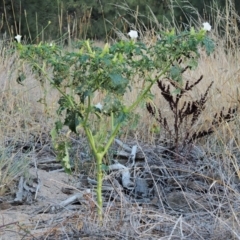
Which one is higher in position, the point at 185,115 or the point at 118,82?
the point at 118,82

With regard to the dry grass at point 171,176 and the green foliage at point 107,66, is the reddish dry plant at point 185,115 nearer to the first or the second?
the dry grass at point 171,176

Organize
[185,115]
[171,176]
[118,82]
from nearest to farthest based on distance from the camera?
[118,82]
[171,176]
[185,115]

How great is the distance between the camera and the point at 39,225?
91.7 inches

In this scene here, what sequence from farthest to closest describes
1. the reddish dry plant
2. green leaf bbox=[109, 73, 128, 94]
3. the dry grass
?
the reddish dry plant, the dry grass, green leaf bbox=[109, 73, 128, 94]

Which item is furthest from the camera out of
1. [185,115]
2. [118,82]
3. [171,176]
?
[185,115]

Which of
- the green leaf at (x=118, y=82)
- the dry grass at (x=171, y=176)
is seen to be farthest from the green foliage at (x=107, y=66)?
the dry grass at (x=171, y=176)

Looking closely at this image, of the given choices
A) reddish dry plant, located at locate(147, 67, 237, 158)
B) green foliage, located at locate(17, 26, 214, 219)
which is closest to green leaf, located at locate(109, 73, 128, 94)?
green foliage, located at locate(17, 26, 214, 219)

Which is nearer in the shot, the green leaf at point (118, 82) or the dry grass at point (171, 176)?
the green leaf at point (118, 82)

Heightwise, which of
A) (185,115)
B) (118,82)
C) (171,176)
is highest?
(118,82)

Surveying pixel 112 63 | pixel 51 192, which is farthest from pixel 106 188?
pixel 112 63

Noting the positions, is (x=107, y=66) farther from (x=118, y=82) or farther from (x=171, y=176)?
(x=171, y=176)

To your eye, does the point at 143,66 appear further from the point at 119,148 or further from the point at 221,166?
the point at 119,148

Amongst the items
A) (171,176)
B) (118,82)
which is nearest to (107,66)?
(118,82)

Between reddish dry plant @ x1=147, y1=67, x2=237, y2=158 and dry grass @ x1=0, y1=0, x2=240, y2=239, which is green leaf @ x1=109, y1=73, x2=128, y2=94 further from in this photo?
reddish dry plant @ x1=147, y1=67, x2=237, y2=158
